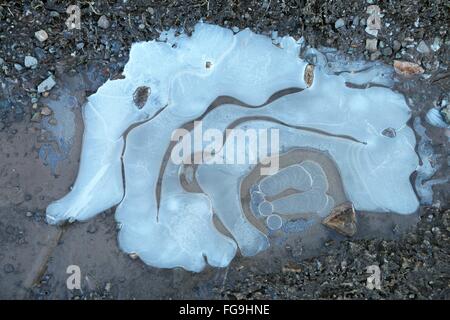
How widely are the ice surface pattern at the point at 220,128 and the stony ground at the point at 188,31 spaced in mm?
112

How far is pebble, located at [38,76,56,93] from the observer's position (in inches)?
115

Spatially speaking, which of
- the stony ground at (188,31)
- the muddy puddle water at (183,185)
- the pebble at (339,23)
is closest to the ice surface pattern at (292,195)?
the muddy puddle water at (183,185)

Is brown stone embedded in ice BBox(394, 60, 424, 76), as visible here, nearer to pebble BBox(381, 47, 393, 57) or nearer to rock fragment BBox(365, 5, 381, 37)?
pebble BBox(381, 47, 393, 57)

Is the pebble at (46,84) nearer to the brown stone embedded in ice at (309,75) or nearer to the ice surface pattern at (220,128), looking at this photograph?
the ice surface pattern at (220,128)

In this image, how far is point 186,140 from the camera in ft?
9.66

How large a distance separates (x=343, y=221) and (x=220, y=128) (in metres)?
0.94

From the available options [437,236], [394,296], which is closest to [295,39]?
[437,236]

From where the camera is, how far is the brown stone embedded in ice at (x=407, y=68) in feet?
9.61

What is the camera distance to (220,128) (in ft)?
9.68

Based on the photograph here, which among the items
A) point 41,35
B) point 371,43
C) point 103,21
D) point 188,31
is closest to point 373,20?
point 371,43

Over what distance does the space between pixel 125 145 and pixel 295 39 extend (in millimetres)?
1244

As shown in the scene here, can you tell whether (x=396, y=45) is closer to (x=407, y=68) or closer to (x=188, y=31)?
(x=407, y=68)
